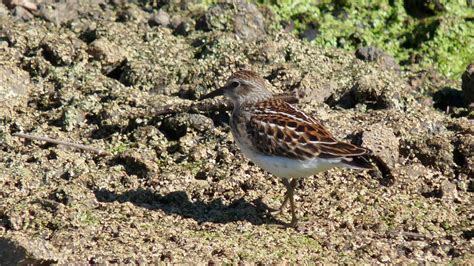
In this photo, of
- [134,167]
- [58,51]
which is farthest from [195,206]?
[58,51]

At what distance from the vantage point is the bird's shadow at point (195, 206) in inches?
336

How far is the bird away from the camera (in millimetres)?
8375

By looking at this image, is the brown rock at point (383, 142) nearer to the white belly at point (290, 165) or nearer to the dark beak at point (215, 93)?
the white belly at point (290, 165)

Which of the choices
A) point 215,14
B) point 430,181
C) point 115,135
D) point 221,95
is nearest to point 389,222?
point 430,181

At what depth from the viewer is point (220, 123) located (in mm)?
9797

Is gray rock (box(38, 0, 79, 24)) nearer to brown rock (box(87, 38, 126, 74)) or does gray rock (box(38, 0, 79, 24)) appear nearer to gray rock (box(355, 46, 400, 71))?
brown rock (box(87, 38, 126, 74))

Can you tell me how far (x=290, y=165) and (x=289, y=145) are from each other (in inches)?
6.5

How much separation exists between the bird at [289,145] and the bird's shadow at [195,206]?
0.23 m

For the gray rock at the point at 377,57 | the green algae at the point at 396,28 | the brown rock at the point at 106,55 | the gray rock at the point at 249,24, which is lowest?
the brown rock at the point at 106,55

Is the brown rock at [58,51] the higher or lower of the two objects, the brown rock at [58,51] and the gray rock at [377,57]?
the lower

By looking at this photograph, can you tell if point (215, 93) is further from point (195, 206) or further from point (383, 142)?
point (383, 142)

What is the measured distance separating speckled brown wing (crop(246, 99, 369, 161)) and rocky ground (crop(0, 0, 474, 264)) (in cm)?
52

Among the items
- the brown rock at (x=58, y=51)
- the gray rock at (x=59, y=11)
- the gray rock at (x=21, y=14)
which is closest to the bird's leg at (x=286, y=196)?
the brown rock at (x=58, y=51)

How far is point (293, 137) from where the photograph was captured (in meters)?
8.54
